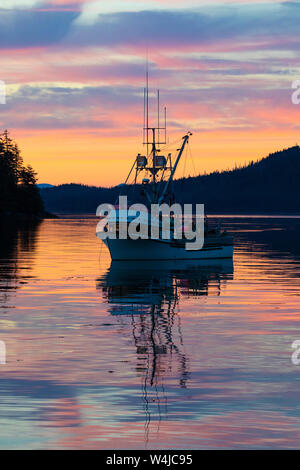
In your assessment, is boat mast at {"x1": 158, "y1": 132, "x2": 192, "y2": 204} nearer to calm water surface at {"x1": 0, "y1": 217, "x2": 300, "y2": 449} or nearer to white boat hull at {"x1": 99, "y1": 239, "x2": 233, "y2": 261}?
white boat hull at {"x1": 99, "y1": 239, "x2": 233, "y2": 261}

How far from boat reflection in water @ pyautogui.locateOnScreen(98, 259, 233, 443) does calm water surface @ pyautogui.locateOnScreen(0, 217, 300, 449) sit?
2.4 inches

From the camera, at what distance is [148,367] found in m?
22.5

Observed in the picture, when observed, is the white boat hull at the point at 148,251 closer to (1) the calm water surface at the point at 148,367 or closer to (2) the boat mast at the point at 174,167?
(2) the boat mast at the point at 174,167

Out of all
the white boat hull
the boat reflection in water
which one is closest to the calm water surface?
the boat reflection in water

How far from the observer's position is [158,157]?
242ft

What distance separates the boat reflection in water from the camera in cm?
2100

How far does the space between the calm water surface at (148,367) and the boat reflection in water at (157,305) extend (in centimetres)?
6

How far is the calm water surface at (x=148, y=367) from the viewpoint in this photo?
16.2m

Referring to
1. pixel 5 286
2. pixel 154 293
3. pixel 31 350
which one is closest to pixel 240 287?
pixel 154 293

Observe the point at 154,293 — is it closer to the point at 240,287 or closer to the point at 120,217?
the point at 240,287

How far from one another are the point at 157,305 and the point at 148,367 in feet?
51.3

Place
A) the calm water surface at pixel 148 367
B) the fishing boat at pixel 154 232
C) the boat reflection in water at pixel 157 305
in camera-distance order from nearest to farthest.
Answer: the calm water surface at pixel 148 367 → the boat reflection in water at pixel 157 305 → the fishing boat at pixel 154 232

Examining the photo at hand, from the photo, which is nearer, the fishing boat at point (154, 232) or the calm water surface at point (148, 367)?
the calm water surface at point (148, 367)

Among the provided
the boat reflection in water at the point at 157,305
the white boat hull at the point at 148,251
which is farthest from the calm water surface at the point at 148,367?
the white boat hull at the point at 148,251
